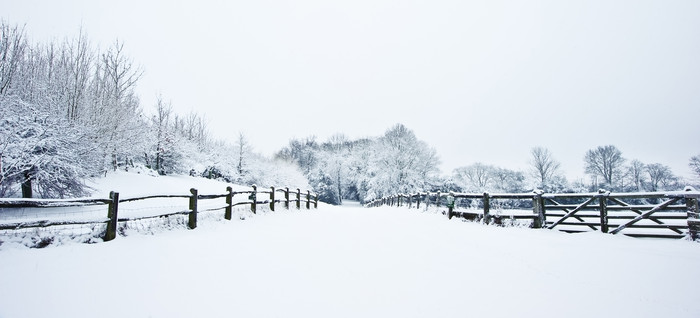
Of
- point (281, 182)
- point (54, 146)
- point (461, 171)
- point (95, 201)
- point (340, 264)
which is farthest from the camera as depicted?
point (461, 171)

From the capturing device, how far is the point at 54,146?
7023 mm

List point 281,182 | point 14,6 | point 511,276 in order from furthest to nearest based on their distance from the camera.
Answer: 1. point 281,182
2. point 14,6
3. point 511,276

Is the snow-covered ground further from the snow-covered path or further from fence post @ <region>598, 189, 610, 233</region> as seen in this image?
fence post @ <region>598, 189, 610, 233</region>

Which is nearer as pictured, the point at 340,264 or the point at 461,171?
the point at 340,264

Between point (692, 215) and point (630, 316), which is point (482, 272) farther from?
point (692, 215)

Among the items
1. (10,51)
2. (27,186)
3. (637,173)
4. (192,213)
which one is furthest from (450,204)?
(637,173)

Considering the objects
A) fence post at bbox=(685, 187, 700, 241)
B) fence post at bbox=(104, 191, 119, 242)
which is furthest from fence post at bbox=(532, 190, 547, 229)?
fence post at bbox=(104, 191, 119, 242)

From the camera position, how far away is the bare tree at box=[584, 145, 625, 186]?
45438 mm

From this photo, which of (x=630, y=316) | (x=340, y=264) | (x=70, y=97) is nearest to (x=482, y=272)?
(x=630, y=316)

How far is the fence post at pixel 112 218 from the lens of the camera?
5562 mm

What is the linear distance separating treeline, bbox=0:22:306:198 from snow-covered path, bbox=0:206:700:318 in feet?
9.99

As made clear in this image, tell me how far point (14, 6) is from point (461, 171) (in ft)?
195

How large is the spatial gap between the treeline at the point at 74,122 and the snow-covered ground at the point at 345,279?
9.82 ft

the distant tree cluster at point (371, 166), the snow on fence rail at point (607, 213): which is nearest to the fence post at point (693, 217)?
the snow on fence rail at point (607, 213)
